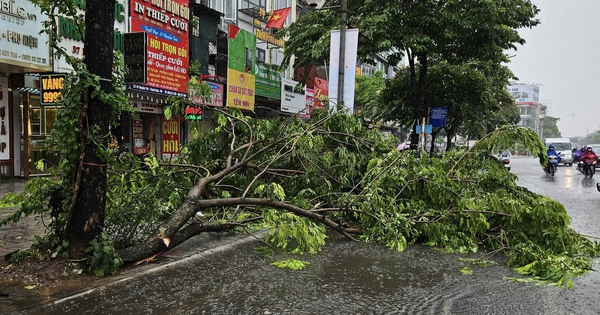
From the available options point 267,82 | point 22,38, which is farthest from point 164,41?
point 267,82

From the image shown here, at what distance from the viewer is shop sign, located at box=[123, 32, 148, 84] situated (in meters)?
14.3

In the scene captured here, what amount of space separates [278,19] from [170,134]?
8.80 metres

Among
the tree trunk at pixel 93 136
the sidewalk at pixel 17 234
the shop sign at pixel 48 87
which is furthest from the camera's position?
the shop sign at pixel 48 87

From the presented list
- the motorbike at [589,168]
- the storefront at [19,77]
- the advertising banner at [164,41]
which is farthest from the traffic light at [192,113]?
the motorbike at [589,168]

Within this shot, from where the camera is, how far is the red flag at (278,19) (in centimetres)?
2358

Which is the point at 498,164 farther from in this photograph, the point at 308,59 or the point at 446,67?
the point at 446,67

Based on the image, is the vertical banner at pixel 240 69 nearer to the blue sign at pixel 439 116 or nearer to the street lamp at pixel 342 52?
the street lamp at pixel 342 52

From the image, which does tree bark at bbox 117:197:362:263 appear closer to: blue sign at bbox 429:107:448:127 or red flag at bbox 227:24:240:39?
blue sign at bbox 429:107:448:127

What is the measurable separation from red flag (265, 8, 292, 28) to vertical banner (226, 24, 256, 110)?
1.67m

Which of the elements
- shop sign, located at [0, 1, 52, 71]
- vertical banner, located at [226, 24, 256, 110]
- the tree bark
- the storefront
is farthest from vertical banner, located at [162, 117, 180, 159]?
the tree bark

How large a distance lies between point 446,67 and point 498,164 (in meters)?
14.3

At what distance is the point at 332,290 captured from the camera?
4625 mm

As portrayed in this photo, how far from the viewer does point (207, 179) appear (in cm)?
633

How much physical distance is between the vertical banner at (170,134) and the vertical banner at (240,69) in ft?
8.50
